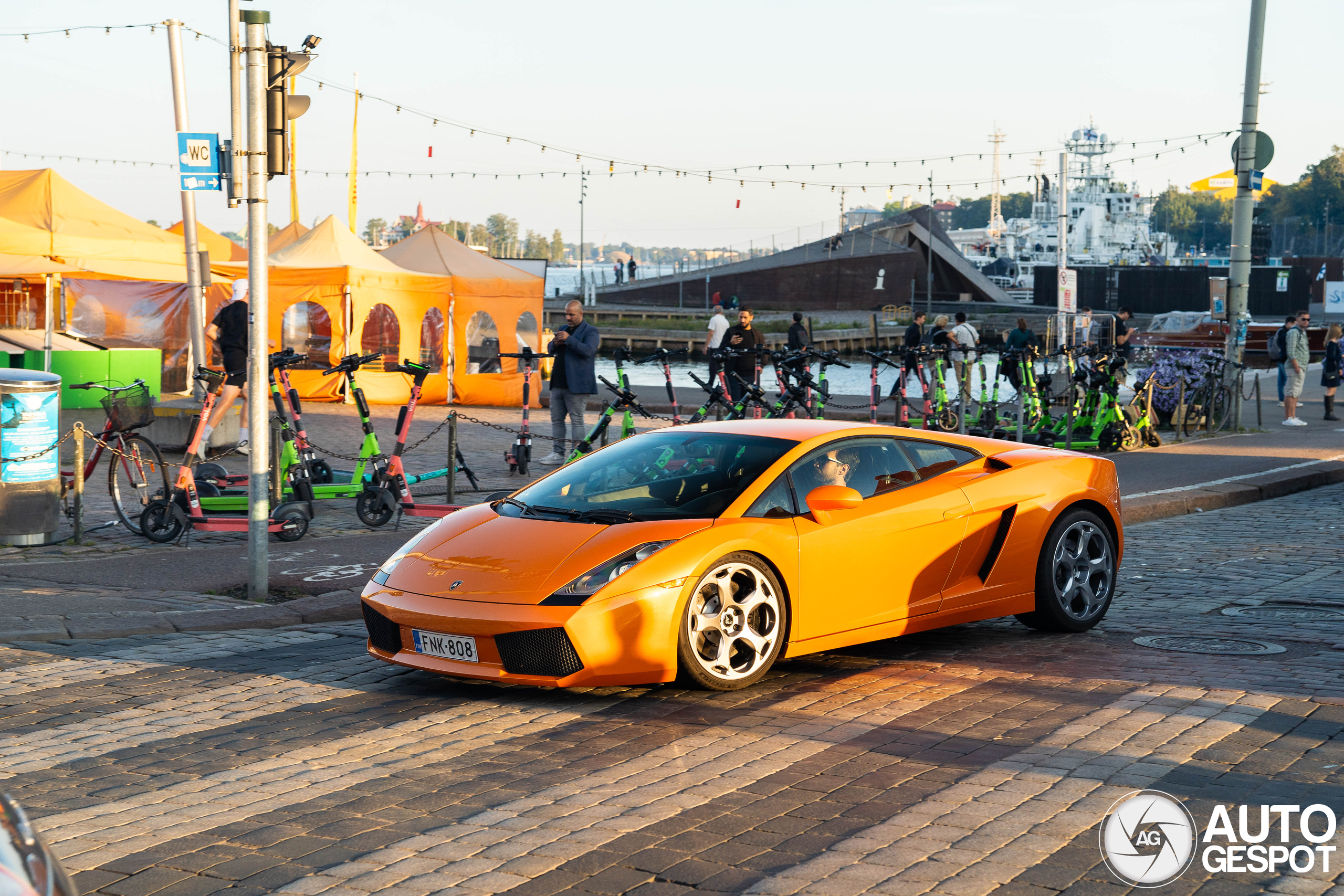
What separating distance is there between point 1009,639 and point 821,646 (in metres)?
1.60

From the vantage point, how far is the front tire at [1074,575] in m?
7.70

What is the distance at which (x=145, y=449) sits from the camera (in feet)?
38.2

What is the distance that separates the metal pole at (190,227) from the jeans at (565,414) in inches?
189

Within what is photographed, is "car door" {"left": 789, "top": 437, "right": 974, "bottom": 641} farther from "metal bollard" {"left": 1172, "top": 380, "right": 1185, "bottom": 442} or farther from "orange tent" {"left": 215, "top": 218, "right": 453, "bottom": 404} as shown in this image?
"orange tent" {"left": 215, "top": 218, "right": 453, "bottom": 404}

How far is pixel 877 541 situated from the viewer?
6.96 metres

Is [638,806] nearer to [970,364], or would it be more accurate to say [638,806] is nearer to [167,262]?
[970,364]

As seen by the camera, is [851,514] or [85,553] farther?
[85,553]

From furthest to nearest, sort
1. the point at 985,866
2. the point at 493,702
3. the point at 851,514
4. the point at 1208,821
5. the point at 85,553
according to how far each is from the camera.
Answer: the point at 85,553 < the point at 851,514 < the point at 493,702 < the point at 1208,821 < the point at 985,866

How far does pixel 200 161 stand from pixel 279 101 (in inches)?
25.3

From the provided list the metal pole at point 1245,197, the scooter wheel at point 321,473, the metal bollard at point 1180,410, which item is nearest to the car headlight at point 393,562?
the scooter wheel at point 321,473

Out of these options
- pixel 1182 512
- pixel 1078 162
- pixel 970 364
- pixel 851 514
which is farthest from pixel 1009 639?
pixel 1078 162

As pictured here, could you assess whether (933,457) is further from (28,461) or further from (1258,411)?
(1258,411)

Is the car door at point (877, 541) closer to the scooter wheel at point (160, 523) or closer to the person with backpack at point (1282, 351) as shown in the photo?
the scooter wheel at point (160, 523)

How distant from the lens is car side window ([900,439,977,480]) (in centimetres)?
748
